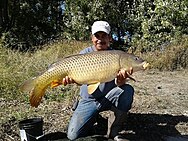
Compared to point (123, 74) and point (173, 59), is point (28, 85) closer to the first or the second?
point (123, 74)

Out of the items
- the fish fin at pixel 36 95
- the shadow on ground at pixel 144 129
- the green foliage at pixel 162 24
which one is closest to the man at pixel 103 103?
the shadow on ground at pixel 144 129

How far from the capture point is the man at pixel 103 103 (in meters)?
4.08

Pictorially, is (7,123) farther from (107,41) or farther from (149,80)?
(149,80)

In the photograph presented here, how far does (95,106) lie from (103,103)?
0.09m

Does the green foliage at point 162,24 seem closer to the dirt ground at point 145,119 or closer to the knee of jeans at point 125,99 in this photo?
the dirt ground at point 145,119

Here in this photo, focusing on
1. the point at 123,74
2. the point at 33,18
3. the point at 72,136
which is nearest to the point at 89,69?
the point at 123,74

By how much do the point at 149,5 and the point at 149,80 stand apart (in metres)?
6.70

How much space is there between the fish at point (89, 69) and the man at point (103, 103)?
0.45 meters

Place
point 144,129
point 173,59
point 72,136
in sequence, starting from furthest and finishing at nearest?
1. point 173,59
2. point 144,129
3. point 72,136

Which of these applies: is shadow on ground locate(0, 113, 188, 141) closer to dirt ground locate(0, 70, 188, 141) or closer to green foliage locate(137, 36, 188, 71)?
dirt ground locate(0, 70, 188, 141)

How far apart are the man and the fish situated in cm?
45

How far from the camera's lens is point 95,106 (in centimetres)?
418

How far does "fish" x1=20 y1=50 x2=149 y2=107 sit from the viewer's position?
3.60m

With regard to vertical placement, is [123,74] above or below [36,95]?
above
